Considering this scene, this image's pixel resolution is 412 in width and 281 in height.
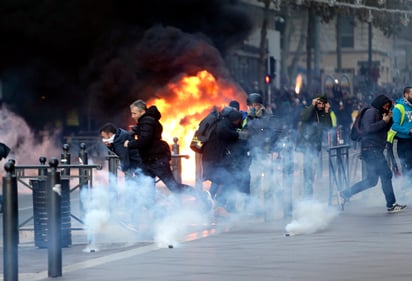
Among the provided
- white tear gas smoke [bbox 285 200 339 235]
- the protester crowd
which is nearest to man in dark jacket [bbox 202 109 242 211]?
the protester crowd

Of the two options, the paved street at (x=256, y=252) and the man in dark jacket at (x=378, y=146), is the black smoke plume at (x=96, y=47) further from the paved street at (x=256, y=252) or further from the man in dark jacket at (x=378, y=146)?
the paved street at (x=256, y=252)

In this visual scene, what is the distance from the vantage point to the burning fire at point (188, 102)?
29531 mm

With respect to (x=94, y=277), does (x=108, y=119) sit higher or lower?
higher

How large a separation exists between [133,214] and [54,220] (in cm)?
446

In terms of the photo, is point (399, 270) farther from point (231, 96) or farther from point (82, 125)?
point (82, 125)

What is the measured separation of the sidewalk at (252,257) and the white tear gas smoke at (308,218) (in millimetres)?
138

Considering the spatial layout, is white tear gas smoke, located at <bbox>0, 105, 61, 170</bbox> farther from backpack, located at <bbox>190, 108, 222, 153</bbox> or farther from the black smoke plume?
Result: backpack, located at <bbox>190, 108, 222, 153</bbox>

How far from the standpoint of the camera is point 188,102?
3153cm

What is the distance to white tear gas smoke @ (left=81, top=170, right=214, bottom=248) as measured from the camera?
15932 millimetres

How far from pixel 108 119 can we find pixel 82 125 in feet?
3.84

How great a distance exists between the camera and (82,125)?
1474 inches

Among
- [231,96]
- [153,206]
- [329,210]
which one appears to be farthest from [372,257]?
[231,96]

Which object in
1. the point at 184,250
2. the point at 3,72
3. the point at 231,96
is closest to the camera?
the point at 184,250

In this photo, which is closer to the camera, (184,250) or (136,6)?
(184,250)
